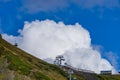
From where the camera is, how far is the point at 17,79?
137875 mm

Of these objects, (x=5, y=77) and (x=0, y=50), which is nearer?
(x=5, y=77)

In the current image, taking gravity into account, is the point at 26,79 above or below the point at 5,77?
above


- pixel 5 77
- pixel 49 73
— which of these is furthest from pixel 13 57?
pixel 5 77

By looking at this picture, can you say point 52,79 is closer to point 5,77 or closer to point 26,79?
point 26,79

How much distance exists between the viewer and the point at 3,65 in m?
111

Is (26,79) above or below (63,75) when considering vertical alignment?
below

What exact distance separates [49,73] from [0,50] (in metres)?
25.5

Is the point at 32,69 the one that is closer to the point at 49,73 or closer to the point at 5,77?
the point at 49,73

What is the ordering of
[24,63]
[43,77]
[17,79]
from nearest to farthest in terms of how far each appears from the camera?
[17,79]
[43,77]
[24,63]

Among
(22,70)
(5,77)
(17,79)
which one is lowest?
(5,77)

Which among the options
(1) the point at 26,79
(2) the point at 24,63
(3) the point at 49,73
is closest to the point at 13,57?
(2) the point at 24,63

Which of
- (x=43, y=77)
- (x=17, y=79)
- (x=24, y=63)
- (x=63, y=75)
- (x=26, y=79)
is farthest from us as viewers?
(x=63, y=75)

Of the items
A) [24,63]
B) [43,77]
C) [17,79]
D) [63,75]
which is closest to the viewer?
[17,79]

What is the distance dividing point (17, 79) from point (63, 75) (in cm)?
5984
